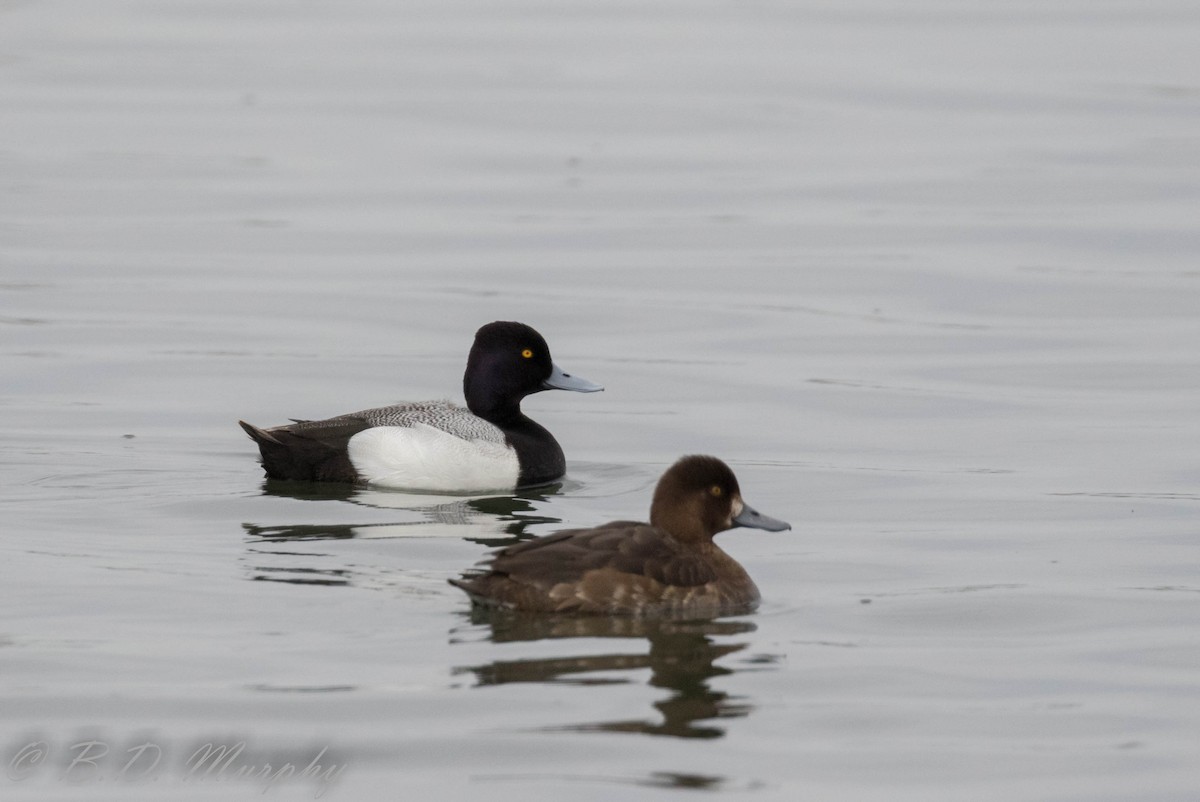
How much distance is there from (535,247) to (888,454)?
8.15 metres

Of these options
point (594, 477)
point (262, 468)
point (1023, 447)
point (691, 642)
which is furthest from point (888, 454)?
point (691, 642)

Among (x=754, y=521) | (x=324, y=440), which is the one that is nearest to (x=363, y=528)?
(x=324, y=440)

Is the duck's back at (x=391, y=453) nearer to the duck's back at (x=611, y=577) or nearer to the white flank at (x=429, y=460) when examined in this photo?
the white flank at (x=429, y=460)

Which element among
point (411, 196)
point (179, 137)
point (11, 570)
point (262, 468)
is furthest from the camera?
point (179, 137)

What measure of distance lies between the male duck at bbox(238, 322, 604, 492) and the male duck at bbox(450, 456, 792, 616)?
292cm

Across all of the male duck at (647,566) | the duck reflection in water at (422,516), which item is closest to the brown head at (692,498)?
the male duck at (647,566)

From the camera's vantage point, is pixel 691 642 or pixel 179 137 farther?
pixel 179 137

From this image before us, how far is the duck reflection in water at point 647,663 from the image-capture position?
7.49 meters

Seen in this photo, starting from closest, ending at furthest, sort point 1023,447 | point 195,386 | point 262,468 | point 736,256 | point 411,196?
point 262,468 < point 1023,447 < point 195,386 < point 736,256 < point 411,196

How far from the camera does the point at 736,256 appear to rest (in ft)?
67.6

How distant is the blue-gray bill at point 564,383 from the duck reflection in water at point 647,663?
462 cm

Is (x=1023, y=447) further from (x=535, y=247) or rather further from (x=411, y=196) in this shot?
(x=411, y=196)

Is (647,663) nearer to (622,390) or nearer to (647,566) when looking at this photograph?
(647,566)

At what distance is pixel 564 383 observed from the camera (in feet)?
44.1
